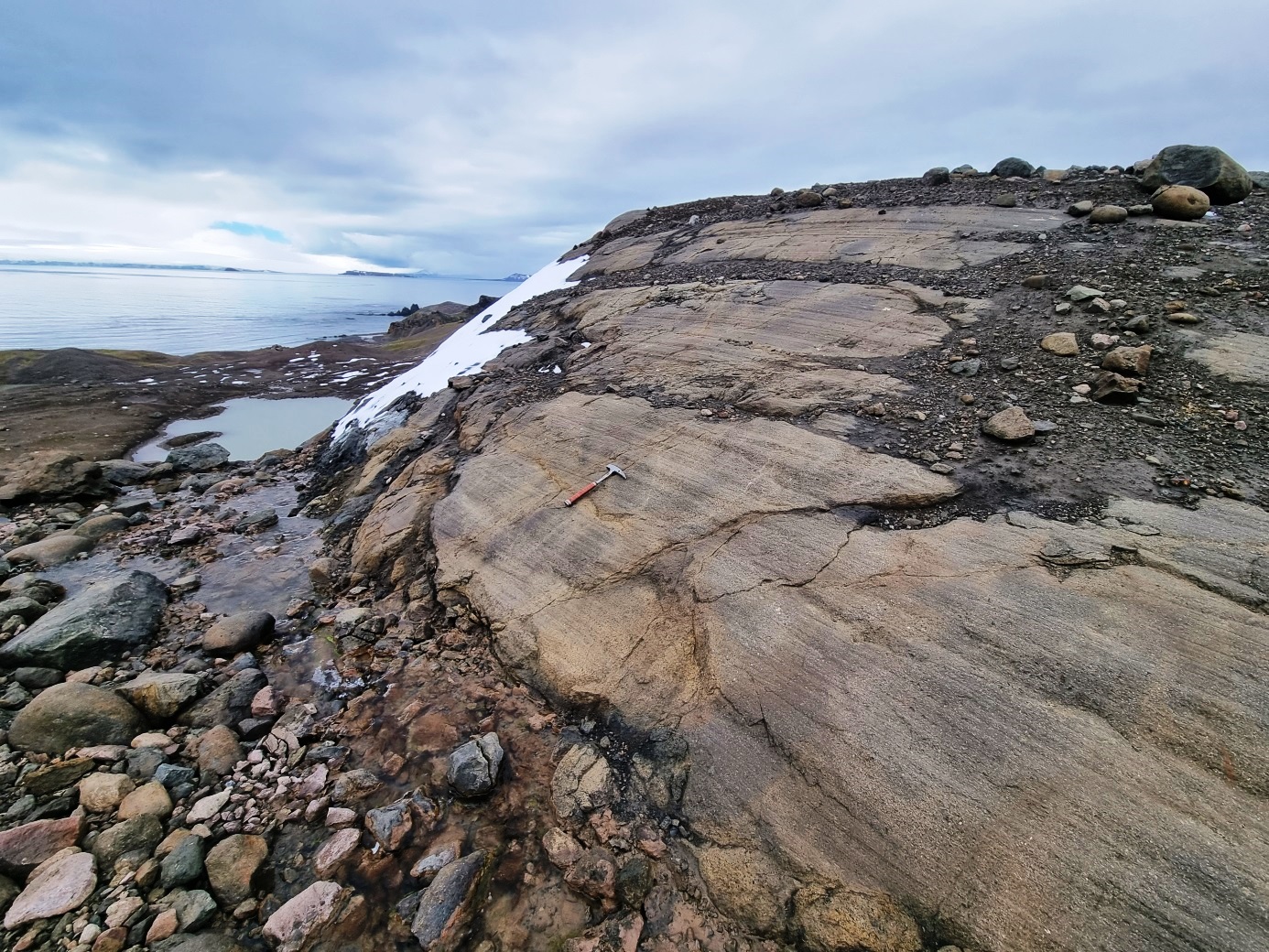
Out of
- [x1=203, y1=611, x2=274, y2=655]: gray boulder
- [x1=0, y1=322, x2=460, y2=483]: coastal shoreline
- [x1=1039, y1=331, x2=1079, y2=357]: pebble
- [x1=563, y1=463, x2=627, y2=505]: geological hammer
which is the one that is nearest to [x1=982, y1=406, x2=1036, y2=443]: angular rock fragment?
[x1=1039, y1=331, x2=1079, y2=357]: pebble

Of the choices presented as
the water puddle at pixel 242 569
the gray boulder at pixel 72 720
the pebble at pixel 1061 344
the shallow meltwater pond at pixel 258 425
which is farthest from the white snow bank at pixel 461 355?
the pebble at pixel 1061 344

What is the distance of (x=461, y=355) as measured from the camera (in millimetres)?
14344

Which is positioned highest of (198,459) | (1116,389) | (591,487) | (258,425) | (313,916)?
(1116,389)

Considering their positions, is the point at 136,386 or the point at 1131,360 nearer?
the point at 1131,360

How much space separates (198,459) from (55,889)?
15079mm

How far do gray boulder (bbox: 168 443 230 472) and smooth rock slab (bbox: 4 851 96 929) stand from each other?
1444 cm

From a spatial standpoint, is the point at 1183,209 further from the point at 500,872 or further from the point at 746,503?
the point at 500,872

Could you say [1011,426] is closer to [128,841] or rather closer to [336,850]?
[336,850]

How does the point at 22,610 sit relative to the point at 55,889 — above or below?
above

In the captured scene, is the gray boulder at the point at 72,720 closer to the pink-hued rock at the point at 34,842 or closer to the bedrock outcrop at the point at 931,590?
the pink-hued rock at the point at 34,842

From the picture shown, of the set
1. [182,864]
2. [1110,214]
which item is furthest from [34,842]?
[1110,214]

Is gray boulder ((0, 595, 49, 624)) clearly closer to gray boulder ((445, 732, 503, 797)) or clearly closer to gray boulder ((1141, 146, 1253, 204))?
gray boulder ((445, 732, 503, 797))

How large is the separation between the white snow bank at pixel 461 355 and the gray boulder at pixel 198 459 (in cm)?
405

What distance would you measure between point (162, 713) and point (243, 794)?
167 cm
